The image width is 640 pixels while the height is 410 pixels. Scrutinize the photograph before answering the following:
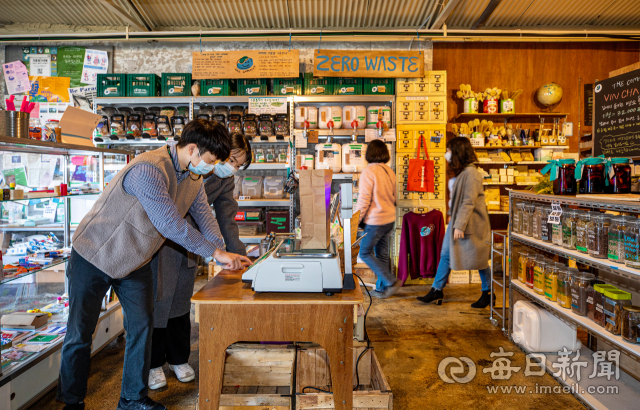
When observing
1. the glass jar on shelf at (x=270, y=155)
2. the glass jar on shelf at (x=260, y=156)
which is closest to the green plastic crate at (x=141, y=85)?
the glass jar on shelf at (x=260, y=156)

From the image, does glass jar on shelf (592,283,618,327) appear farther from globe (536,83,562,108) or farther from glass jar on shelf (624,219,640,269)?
globe (536,83,562,108)

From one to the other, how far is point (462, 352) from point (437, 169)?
2.62 meters

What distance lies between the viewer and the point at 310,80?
493 centimetres

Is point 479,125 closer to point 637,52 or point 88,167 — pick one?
point 637,52

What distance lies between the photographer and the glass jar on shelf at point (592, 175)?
2303 mm

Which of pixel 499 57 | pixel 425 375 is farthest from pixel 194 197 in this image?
pixel 499 57

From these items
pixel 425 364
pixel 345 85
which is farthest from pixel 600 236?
pixel 345 85

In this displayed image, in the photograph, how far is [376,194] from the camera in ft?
12.7

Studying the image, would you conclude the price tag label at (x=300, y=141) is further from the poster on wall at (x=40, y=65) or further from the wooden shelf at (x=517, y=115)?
the poster on wall at (x=40, y=65)

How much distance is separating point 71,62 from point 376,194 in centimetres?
487

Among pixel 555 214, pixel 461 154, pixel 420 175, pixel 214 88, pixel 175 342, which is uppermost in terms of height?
pixel 214 88

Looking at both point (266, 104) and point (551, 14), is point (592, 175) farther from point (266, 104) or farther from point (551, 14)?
point (551, 14)

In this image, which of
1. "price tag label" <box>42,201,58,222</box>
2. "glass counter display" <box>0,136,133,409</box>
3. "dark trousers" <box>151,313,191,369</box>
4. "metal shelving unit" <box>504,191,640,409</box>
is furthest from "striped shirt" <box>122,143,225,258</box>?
"metal shelving unit" <box>504,191,640,409</box>

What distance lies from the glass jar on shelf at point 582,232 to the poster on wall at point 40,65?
6666 mm
